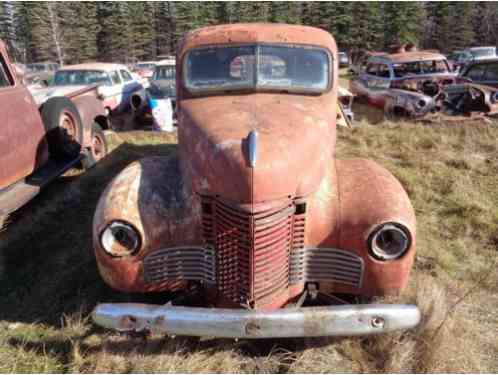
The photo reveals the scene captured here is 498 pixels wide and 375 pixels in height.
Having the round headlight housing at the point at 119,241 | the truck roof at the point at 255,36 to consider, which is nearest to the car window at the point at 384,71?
the truck roof at the point at 255,36

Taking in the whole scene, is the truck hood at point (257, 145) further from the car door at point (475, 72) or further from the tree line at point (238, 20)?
the tree line at point (238, 20)

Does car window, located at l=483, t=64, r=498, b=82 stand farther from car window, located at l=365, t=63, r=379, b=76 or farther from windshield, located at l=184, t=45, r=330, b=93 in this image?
windshield, located at l=184, t=45, r=330, b=93

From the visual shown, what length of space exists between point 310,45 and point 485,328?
2.98 metres

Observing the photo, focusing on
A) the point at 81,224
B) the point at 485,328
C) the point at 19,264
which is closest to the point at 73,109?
the point at 81,224

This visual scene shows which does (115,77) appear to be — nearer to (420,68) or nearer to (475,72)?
(420,68)

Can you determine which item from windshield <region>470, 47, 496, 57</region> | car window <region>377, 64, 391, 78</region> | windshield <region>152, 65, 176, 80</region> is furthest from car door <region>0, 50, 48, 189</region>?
windshield <region>470, 47, 496, 57</region>

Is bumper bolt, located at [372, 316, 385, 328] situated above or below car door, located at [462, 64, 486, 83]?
below

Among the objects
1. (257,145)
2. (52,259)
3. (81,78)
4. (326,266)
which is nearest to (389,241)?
(326,266)

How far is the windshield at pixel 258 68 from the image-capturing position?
11.0ft

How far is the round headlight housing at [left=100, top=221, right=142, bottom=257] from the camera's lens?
2537mm

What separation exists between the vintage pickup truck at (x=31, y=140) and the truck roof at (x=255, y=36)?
249 cm

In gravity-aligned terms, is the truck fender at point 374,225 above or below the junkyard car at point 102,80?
below

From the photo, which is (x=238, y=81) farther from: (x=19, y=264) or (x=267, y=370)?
(x=19, y=264)

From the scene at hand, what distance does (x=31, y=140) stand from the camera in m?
4.89
